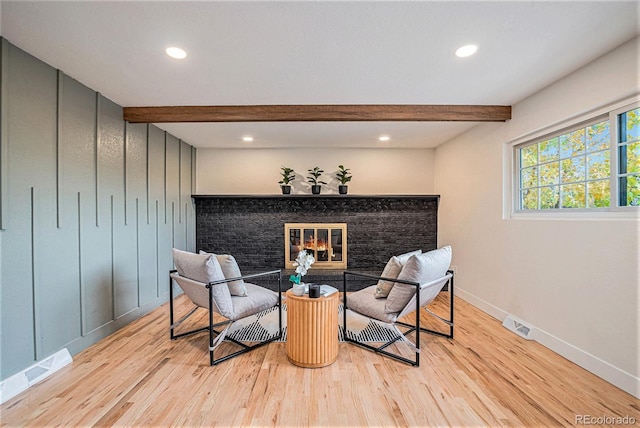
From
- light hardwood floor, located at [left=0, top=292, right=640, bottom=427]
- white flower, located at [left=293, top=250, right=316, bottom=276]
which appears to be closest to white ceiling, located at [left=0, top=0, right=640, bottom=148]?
white flower, located at [left=293, top=250, right=316, bottom=276]

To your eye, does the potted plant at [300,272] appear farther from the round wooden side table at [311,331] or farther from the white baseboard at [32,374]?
the white baseboard at [32,374]

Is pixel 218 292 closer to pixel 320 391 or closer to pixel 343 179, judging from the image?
→ pixel 320 391

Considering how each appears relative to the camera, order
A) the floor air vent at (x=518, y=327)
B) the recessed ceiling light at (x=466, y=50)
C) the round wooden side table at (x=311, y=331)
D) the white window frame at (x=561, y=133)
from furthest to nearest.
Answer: the floor air vent at (x=518, y=327), the round wooden side table at (x=311, y=331), the white window frame at (x=561, y=133), the recessed ceiling light at (x=466, y=50)

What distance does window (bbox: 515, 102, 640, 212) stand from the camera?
2.06 meters

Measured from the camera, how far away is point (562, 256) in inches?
95.6

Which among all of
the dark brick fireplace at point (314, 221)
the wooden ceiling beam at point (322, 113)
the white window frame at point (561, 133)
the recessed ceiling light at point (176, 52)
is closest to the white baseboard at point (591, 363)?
the white window frame at point (561, 133)

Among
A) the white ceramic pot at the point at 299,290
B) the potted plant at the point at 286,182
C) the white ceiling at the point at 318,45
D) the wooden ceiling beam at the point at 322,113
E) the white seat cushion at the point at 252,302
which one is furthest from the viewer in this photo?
the potted plant at the point at 286,182

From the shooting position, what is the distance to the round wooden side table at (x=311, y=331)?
7.16 feet

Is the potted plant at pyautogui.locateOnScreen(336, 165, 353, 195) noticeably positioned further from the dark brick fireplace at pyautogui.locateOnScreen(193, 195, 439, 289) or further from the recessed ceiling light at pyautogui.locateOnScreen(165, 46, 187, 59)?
the recessed ceiling light at pyautogui.locateOnScreen(165, 46, 187, 59)

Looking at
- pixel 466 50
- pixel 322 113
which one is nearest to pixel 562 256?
pixel 466 50

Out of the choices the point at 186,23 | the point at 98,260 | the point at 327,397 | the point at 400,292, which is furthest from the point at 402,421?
the point at 98,260

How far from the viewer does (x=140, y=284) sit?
3307 millimetres

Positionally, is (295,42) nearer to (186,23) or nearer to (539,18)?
(186,23)

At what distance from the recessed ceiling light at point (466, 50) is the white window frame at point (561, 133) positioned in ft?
3.69
